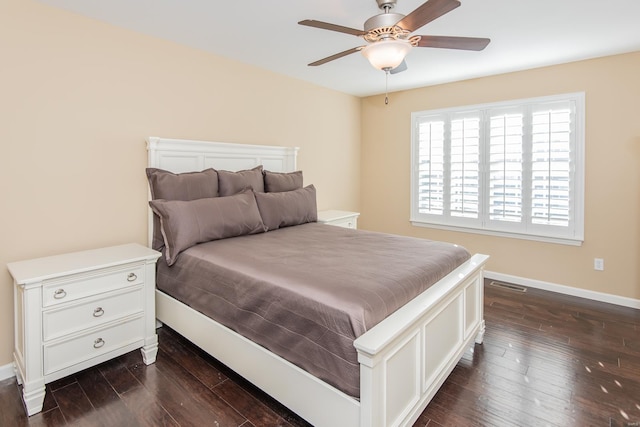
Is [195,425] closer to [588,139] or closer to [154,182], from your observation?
[154,182]

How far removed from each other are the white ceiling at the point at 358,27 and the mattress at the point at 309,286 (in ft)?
5.37

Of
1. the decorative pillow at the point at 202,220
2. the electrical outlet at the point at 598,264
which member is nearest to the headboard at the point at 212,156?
the decorative pillow at the point at 202,220

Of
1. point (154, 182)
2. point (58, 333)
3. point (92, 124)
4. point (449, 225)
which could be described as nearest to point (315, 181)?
point (449, 225)

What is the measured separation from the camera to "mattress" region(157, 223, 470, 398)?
154cm

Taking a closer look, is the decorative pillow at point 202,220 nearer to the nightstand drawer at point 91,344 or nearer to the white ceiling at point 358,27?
the nightstand drawer at point 91,344

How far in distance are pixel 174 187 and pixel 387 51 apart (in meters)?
1.86

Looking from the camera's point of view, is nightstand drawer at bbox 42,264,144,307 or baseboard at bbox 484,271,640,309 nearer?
nightstand drawer at bbox 42,264,144,307

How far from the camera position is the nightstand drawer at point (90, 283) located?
1981 millimetres

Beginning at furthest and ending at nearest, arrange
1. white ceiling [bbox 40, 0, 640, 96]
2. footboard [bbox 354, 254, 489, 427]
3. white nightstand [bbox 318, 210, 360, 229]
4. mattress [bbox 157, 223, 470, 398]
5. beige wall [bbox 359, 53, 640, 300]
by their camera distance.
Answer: white nightstand [bbox 318, 210, 360, 229], beige wall [bbox 359, 53, 640, 300], white ceiling [bbox 40, 0, 640, 96], mattress [bbox 157, 223, 470, 398], footboard [bbox 354, 254, 489, 427]

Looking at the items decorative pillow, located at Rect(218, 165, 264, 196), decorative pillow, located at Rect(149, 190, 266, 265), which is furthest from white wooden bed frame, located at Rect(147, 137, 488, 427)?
decorative pillow, located at Rect(218, 165, 264, 196)

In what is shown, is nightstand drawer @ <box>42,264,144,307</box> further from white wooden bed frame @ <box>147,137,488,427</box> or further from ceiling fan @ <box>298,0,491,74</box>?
ceiling fan @ <box>298,0,491,74</box>

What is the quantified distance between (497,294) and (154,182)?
11.4ft

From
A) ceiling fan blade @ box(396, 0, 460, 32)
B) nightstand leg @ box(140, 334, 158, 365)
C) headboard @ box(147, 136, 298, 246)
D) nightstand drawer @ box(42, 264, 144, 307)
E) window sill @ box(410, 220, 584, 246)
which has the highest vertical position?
ceiling fan blade @ box(396, 0, 460, 32)

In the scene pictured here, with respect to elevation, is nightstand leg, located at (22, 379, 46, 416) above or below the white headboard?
below
